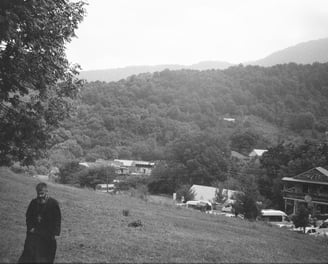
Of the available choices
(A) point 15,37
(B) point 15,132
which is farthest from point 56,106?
(A) point 15,37

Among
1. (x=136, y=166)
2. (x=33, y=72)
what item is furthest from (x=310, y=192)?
(x=136, y=166)

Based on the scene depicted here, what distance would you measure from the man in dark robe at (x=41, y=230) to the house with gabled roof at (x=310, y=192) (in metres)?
34.3

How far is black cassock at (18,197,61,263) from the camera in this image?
19.3 feet

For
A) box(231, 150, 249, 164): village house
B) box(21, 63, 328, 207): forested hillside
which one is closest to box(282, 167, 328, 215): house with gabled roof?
box(21, 63, 328, 207): forested hillside

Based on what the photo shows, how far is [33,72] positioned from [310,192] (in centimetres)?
3715

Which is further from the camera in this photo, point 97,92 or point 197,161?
point 97,92

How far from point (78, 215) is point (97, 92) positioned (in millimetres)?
78484

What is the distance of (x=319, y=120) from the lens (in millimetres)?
115000

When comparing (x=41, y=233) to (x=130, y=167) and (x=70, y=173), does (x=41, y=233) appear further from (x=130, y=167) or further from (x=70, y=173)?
(x=130, y=167)

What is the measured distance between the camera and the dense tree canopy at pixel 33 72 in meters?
7.52

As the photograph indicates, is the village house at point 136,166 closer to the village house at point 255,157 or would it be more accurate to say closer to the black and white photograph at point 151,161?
the black and white photograph at point 151,161

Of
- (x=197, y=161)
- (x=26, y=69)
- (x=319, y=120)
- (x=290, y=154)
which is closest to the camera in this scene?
(x=26, y=69)

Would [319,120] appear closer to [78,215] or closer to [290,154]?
[290,154]

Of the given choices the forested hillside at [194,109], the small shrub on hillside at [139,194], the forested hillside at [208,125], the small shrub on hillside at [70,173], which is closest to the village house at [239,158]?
the forested hillside at [208,125]
